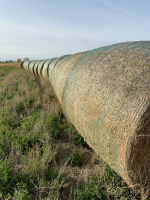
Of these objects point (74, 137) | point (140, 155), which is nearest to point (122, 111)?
point (140, 155)

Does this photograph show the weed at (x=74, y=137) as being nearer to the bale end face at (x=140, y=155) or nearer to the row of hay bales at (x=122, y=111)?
the row of hay bales at (x=122, y=111)

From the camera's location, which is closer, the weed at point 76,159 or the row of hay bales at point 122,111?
the row of hay bales at point 122,111

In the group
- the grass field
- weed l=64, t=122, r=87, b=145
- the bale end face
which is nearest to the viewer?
the bale end face

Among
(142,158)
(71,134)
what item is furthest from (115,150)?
(71,134)

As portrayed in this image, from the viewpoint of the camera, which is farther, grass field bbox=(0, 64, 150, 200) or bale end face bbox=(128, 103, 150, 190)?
grass field bbox=(0, 64, 150, 200)

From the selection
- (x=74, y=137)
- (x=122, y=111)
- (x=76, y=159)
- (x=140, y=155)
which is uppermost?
(x=122, y=111)

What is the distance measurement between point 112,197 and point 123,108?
4.43 feet

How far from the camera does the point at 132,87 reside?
2178mm

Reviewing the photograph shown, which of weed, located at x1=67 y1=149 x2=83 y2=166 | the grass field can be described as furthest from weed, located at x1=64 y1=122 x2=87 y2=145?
weed, located at x1=67 y1=149 x2=83 y2=166

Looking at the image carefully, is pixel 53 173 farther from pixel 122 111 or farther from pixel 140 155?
pixel 122 111

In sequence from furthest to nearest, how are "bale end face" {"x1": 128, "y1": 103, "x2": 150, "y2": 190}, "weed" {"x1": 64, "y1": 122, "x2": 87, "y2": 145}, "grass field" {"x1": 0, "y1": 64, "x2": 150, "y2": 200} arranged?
"weed" {"x1": 64, "y1": 122, "x2": 87, "y2": 145} → "grass field" {"x1": 0, "y1": 64, "x2": 150, "y2": 200} → "bale end face" {"x1": 128, "y1": 103, "x2": 150, "y2": 190}

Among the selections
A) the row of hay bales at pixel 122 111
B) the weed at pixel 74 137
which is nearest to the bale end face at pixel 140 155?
the row of hay bales at pixel 122 111

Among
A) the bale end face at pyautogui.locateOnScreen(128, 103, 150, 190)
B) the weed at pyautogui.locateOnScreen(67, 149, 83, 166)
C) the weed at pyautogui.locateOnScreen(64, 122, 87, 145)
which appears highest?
the bale end face at pyautogui.locateOnScreen(128, 103, 150, 190)

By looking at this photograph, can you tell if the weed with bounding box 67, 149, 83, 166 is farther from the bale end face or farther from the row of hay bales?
the bale end face
